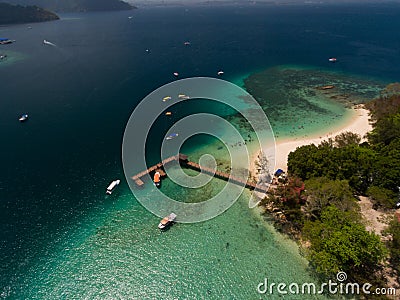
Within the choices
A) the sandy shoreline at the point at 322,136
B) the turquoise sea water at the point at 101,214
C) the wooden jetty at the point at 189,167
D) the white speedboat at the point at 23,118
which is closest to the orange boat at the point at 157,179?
the wooden jetty at the point at 189,167

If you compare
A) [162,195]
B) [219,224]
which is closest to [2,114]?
[162,195]

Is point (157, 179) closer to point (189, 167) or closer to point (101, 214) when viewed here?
point (189, 167)

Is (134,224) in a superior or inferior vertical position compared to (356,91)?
inferior

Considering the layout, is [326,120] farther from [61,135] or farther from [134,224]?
[61,135]

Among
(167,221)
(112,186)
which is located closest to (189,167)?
(167,221)

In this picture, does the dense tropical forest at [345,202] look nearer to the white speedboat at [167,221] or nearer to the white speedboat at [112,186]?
the white speedboat at [167,221]

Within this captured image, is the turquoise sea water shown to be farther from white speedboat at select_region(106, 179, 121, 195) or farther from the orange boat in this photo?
the orange boat

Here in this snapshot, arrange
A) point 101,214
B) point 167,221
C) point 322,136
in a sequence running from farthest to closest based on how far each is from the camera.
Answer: point 322,136
point 101,214
point 167,221
